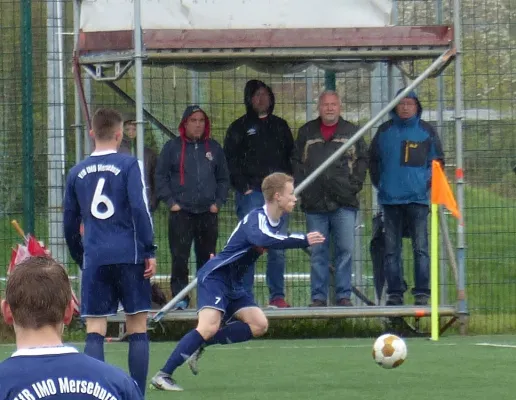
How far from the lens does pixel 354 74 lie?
41.9ft

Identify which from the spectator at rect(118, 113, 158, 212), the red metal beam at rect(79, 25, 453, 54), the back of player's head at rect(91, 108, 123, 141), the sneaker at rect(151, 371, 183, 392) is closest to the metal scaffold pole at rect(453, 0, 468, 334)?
the red metal beam at rect(79, 25, 453, 54)

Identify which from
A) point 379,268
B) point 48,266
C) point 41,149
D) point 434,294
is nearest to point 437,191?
point 434,294

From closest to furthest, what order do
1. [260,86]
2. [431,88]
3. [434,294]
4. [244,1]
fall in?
[434,294] < [244,1] < [260,86] < [431,88]

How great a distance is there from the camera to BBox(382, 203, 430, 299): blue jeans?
452 inches

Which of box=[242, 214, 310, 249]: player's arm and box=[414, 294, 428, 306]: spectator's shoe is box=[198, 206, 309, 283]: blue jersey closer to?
box=[242, 214, 310, 249]: player's arm

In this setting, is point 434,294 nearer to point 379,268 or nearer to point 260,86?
point 379,268

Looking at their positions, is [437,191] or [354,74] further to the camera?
[354,74]

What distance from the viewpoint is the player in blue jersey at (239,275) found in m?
8.36

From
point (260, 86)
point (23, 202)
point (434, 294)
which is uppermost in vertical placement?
point (260, 86)

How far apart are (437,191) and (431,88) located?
8.16 ft

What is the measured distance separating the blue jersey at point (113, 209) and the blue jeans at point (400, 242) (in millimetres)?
4332

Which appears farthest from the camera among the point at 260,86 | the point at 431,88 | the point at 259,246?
the point at 431,88

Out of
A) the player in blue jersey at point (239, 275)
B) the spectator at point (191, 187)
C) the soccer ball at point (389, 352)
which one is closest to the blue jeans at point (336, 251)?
the spectator at point (191, 187)

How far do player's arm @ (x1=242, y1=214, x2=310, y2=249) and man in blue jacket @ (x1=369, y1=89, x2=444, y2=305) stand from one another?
315cm
